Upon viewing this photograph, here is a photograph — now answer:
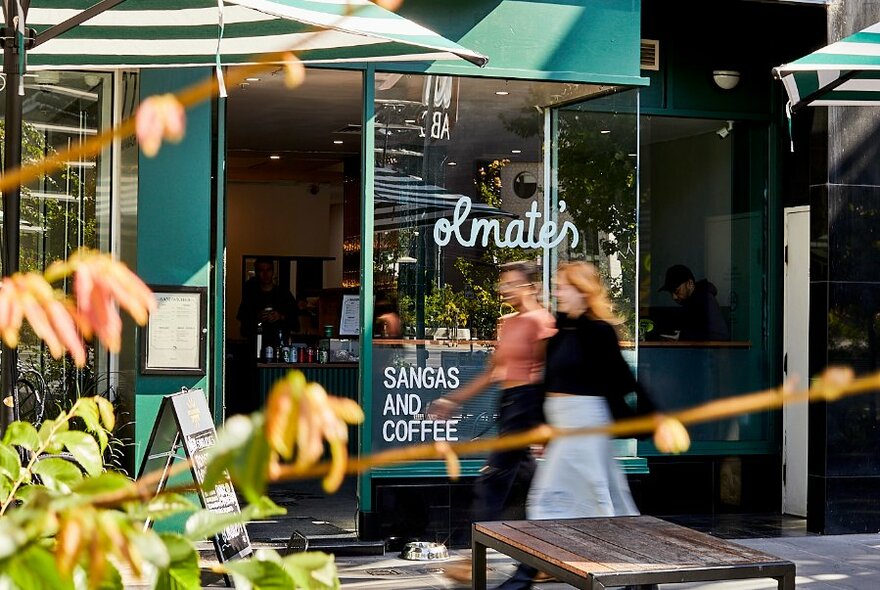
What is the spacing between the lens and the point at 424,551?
24.5 feet

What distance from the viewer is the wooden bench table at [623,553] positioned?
432 centimetres

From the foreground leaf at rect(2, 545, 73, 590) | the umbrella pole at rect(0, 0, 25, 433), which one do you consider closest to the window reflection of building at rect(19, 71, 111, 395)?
the umbrella pole at rect(0, 0, 25, 433)

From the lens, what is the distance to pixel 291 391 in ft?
2.85

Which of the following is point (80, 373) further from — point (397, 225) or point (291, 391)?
point (291, 391)

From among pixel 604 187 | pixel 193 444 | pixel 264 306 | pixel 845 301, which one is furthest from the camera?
pixel 264 306

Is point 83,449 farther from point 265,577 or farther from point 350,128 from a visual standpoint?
point 350,128

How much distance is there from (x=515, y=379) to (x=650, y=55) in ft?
13.2

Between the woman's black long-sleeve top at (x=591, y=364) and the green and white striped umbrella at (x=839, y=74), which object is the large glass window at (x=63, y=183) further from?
the green and white striped umbrella at (x=839, y=74)

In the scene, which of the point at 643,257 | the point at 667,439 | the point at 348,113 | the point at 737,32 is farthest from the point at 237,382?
the point at 667,439

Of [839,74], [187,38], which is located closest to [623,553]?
[187,38]

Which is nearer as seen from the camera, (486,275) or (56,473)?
(56,473)

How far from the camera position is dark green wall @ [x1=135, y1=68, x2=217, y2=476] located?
7500 mm

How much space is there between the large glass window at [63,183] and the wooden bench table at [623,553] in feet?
11.7

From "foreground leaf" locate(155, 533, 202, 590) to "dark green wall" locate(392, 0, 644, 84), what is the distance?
6.91 m
